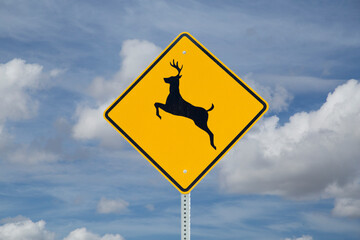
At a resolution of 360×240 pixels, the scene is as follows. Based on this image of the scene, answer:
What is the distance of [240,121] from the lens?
4.98 metres

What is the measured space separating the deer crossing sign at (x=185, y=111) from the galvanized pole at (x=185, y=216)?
12 centimetres

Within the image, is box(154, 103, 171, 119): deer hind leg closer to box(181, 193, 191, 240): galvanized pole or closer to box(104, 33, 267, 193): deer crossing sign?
box(104, 33, 267, 193): deer crossing sign

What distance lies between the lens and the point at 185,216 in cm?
490

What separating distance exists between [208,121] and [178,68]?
833 mm

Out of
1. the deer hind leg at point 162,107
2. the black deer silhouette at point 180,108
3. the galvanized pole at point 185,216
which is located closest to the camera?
the galvanized pole at point 185,216

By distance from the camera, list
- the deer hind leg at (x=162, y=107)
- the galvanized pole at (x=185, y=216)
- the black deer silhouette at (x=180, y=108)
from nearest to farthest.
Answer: the galvanized pole at (x=185, y=216)
the black deer silhouette at (x=180, y=108)
the deer hind leg at (x=162, y=107)

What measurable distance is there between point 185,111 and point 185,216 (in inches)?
51.6

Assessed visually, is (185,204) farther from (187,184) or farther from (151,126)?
(151,126)

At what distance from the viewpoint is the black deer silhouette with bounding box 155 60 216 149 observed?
16.4 ft

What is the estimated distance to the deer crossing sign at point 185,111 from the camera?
4.92 meters

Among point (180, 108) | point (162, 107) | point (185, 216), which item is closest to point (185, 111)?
point (180, 108)

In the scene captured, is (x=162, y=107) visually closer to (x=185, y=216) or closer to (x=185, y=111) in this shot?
(x=185, y=111)

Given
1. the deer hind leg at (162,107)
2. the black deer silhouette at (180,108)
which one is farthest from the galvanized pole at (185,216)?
the deer hind leg at (162,107)

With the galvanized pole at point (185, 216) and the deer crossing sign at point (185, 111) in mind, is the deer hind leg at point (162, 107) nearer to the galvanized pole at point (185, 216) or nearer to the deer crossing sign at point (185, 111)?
the deer crossing sign at point (185, 111)
